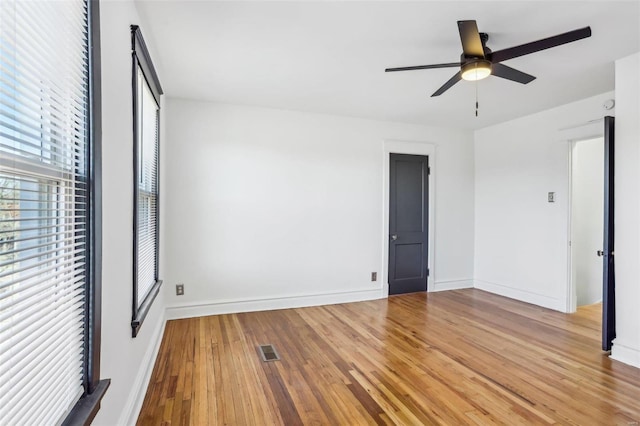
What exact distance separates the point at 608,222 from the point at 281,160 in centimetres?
346

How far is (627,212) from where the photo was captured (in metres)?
2.80

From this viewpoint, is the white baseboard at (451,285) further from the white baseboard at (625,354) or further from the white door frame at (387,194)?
the white baseboard at (625,354)

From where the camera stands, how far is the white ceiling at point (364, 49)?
214cm

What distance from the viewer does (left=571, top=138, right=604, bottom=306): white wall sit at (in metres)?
4.48

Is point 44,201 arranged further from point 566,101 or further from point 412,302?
point 566,101

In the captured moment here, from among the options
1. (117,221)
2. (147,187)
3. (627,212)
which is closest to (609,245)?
(627,212)

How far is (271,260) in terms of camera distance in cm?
422

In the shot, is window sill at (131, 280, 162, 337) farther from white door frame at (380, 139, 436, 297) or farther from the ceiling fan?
white door frame at (380, 139, 436, 297)

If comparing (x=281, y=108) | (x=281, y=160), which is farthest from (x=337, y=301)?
(x=281, y=108)

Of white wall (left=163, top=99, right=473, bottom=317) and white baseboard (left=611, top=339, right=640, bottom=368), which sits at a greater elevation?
white wall (left=163, top=99, right=473, bottom=317)

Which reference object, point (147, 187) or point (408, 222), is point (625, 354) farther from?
point (147, 187)

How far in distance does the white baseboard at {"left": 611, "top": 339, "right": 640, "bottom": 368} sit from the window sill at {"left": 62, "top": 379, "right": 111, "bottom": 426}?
12.5 feet

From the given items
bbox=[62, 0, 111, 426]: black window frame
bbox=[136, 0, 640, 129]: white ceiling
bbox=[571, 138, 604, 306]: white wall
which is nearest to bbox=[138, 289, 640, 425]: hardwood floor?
bbox=[571, 138, 604, 306]: white wall

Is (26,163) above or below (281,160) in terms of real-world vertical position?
below
